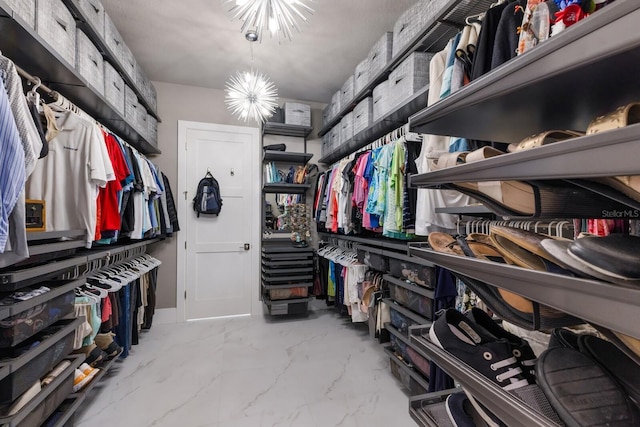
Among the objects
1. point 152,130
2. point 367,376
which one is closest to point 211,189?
point 152,130

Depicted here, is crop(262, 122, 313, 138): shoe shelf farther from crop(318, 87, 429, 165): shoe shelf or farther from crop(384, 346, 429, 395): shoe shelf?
crop(384, 346, 429, 395): shoe shelf

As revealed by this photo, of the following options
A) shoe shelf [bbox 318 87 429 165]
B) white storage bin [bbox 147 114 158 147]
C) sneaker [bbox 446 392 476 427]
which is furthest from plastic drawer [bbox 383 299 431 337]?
white storage bin [bbox 147 114 158 147]

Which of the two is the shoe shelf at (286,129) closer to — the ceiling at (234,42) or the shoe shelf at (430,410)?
the ceiling at (234,42)

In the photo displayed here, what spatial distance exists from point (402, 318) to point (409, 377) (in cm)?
38

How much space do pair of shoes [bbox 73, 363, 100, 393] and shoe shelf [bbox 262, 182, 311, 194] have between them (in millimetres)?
2387

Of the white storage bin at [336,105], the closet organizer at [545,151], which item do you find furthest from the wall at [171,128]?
the closet organizer at [545,151]

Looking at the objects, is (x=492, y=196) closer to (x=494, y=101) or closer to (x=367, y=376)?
(x=494, y=101)

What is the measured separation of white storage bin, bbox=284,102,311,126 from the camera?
3656mm

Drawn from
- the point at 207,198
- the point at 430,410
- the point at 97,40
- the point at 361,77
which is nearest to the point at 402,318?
the point at 430,410

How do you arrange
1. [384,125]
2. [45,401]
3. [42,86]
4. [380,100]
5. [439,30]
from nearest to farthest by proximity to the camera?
[45,401] < [42,86] < [439,30] < [380,100] < [384,125]

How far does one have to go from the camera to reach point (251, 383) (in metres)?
2.16

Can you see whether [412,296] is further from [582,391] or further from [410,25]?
[410,25]

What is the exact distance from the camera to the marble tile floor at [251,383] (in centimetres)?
179

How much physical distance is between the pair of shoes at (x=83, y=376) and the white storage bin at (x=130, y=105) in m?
1.90
